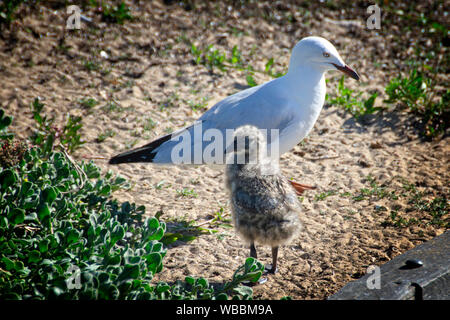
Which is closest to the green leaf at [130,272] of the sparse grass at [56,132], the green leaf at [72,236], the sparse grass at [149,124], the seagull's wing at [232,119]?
the green leaf at [72,236]

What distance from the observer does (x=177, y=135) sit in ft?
15.7

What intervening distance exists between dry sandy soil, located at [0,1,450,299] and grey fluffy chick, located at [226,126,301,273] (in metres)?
0.42

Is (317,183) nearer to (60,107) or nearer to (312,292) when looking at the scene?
(312,292)

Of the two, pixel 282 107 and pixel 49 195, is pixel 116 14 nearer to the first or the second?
pixel 282 107

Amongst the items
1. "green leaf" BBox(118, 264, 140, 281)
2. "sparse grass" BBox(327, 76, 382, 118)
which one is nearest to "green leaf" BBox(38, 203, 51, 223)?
"green leaf" BBox(118, 264, 140, 281)

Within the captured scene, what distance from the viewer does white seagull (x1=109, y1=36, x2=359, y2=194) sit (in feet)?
14.8

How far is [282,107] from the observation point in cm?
452

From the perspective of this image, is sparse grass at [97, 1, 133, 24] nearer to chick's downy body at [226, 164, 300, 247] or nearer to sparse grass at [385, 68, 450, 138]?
sparse grass at [385, 68, 450, 138]

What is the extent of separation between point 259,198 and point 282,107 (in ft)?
4.45

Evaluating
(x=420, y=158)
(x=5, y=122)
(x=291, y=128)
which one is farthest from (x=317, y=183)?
(x=5, y=122)

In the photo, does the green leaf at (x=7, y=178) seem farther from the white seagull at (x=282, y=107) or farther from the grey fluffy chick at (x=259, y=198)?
the grey fluffy chick at (x=259, y=198)

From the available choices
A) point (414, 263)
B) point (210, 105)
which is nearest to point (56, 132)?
point (210, 105)

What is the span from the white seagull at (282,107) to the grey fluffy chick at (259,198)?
30.7 inches

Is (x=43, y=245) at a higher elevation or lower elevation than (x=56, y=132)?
lower
